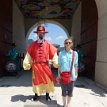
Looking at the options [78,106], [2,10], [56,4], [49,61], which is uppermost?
[56,4]

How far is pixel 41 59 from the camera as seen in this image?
18.7ft

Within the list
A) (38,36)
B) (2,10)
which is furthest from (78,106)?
(2,10)

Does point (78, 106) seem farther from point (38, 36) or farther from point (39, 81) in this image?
point (38, 36)

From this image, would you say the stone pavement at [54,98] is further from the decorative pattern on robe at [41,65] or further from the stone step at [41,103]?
the decorative pattern on robe at [41,65]

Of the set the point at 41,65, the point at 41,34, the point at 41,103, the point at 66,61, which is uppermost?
the point at 41,34

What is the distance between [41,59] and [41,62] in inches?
2.6

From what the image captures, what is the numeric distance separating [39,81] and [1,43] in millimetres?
5748

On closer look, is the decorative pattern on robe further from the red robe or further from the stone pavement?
the stone pavement

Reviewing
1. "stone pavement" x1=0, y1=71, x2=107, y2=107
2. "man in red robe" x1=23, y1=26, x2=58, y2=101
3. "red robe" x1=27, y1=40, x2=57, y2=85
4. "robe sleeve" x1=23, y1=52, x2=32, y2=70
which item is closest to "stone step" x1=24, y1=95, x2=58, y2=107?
"stone pavement" x1=0, y1=71, x2=107, y2=107

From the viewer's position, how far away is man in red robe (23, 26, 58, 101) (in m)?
5.71

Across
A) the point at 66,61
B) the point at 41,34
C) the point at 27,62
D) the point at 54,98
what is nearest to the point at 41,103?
the point at 54,98

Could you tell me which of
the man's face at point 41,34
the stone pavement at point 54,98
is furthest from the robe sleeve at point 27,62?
the stone pavement at point 54,98

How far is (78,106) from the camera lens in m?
5.79

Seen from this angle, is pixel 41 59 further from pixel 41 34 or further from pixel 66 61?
pixel 66 61
